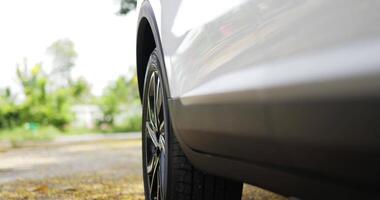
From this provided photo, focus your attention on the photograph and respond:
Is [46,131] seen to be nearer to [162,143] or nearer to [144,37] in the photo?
[144,37]

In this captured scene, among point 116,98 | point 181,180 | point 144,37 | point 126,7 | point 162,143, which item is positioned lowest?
point 181,180

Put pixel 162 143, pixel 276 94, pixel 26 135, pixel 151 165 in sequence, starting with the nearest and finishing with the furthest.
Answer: pixel 276 94, pixel 162 143, pixel 151 165, pixel 26 135

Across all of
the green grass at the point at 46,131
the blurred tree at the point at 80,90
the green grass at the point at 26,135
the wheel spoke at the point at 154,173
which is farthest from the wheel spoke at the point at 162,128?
the blurred tree at the point at 80,90

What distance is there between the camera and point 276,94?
4.66 feet

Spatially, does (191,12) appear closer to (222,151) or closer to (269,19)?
(222,151)

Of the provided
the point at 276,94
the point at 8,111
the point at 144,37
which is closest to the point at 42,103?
the point at 8,111

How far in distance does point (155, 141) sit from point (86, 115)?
16789mm

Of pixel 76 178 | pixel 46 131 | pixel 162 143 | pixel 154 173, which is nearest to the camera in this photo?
pixel 162 143

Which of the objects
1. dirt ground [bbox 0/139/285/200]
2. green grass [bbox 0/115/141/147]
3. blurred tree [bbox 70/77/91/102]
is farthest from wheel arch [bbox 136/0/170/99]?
blurred tree [bbox 70/77/91/102]

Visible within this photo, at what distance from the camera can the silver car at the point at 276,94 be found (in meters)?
1.15

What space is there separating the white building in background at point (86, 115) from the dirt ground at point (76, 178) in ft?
32.1

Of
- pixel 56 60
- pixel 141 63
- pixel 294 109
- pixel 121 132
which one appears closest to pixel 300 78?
pixel 294 109

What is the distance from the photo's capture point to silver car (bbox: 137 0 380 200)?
1.15 metres

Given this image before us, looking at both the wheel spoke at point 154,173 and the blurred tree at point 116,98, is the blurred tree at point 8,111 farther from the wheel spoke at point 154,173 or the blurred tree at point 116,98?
the wheel spoke at point 154,173
